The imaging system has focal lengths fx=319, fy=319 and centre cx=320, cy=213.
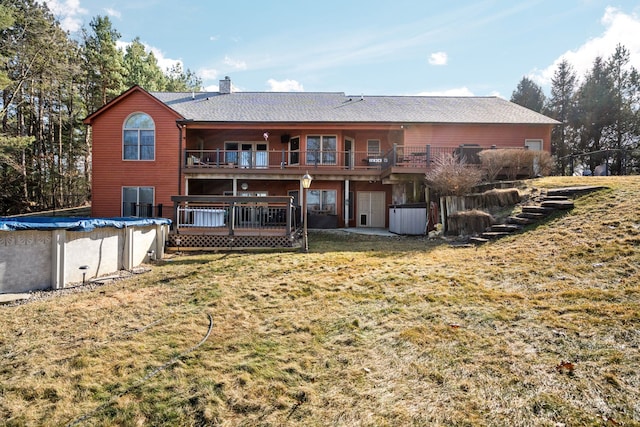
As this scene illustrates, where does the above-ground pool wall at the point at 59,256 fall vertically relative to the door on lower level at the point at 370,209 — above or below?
below

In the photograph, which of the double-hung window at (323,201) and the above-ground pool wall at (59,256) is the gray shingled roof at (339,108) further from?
the above-ground pool wall at (59,256)

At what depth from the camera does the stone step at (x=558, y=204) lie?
813 cm

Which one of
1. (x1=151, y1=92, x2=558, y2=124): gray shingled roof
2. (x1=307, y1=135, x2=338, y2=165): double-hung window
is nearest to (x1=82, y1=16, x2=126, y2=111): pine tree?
(x1=151, y1=92, x2=558, y2=124): gray shingled roof

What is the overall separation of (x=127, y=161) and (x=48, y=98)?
1491 cm

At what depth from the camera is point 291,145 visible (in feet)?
58.4

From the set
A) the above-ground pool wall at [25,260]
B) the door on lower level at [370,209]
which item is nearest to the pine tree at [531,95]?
the door on lower level at [370,209]

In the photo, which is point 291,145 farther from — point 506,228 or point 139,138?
point 506,228

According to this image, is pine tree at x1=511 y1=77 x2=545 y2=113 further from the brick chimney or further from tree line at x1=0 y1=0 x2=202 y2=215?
tree line at x1=0 y1=0 x2=202 y2=215

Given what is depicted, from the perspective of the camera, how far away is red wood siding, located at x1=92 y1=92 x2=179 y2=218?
15453 mm

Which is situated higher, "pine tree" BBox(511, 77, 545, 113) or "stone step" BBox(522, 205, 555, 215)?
"pine tree" BBox(511, 77, 545, 113)

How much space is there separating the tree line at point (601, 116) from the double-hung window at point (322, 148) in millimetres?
19220

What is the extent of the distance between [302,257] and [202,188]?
11454 mm

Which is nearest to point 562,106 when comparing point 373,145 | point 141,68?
point 373,145

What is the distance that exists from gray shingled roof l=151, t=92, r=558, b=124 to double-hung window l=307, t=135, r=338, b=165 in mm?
1087
